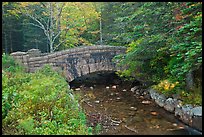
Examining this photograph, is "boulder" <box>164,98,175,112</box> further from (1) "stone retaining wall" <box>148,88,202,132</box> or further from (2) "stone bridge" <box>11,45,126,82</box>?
(2) "stone bridge" <box>11,45,126,82</box>

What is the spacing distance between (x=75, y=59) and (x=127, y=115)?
382 cm

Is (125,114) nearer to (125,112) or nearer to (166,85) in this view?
(125,112)

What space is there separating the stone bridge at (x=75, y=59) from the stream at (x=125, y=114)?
A: 124 cm

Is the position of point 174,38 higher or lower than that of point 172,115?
higher

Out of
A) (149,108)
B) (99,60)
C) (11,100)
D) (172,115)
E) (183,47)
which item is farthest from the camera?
(99,60)

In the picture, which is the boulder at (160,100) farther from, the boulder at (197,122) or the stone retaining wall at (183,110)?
the boulder at (197,122)

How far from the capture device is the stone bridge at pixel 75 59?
1079 centimetres

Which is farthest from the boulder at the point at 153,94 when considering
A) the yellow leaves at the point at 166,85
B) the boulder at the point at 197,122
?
the boulder at the point at 197,122

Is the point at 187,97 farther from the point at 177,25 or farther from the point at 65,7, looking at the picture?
the point at 65,7

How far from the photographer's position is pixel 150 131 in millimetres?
7281

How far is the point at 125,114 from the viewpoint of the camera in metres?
8.98

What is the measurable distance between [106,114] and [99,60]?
362 cm

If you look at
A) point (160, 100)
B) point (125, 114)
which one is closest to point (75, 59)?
point (125, 114)

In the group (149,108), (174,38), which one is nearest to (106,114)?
(149,108)
